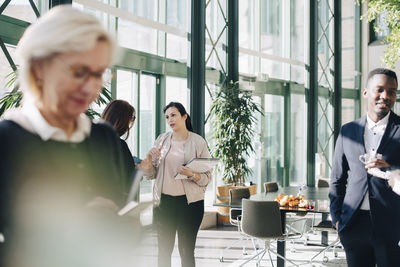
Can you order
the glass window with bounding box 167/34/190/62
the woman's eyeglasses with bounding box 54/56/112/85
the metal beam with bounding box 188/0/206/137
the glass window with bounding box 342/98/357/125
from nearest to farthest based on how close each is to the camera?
1. the woman's eyeglasses with bounding box 54/56/112/85
2. the metal beam with bounding box 188/0/206/137
3. the glass window with bounding box 167/34/190/62
4. the glass window with bounding box 342/98/357/125

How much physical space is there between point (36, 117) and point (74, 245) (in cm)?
24

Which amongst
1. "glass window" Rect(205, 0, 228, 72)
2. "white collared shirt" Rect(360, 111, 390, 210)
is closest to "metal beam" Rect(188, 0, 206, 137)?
"glass window" Rect(205, 0, 228, 72)

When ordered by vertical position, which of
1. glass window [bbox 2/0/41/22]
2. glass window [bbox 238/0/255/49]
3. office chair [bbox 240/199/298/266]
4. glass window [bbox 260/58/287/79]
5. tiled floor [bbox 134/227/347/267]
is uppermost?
glass window [bbox 238/0/255/49]

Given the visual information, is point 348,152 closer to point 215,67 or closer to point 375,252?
point 375,252

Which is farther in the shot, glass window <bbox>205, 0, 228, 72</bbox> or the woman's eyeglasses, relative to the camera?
glass window <bbox>205, 0, 228, 72</bbox>

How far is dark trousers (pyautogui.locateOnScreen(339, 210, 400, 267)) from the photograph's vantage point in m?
2.25

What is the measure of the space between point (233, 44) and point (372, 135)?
6.18m

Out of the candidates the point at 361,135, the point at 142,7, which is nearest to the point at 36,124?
the point at 361,135

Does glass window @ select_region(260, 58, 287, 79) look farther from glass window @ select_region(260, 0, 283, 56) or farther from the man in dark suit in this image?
the man in dark suit

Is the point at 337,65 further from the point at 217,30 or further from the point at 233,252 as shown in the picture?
the point at 233,252

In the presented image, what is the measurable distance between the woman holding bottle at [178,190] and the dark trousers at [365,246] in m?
1.30

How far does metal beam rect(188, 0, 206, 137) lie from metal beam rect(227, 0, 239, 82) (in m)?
1.21

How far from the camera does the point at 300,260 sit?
5422 mm

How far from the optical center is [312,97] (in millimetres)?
11172
